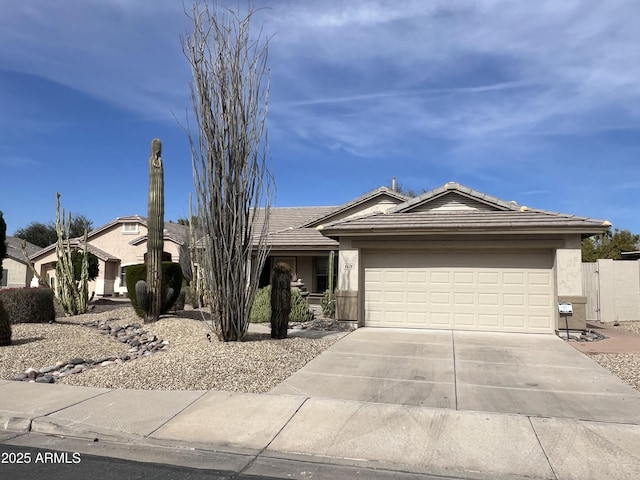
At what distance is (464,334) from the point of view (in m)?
12.6

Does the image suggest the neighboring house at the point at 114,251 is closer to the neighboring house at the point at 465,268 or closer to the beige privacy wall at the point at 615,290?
the neighboring house at the point at 465,268

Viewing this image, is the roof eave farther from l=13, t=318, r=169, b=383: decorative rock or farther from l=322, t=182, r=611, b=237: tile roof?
l=13, t=318, r=169, b=383: decorative rock

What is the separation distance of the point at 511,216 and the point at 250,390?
9.19 meters

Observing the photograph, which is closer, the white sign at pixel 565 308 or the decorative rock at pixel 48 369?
the decorative rock at pixel 48 369

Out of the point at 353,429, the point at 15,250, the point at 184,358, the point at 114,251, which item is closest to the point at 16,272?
the point at 15,250

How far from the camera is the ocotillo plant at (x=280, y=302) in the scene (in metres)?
10.8

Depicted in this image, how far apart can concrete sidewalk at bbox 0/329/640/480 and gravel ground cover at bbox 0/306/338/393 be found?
52 cm

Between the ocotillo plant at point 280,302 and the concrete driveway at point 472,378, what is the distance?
1.22 meters

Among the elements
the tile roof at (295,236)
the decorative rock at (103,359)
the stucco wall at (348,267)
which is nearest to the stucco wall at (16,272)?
the tile roof at (295,236)

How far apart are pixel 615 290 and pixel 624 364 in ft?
29.1

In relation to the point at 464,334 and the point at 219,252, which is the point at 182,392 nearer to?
the point at 219,252

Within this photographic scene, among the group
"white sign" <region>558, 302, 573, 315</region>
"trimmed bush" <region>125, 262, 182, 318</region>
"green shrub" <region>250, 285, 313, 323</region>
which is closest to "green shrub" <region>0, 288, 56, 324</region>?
"trimmed bush" <region>125, 262, 182, 318</region>

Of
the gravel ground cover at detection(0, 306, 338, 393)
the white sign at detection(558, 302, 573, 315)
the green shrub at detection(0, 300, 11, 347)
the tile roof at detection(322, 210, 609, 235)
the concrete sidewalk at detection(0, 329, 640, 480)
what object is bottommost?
the concrete sidewalk at detection(0, 329, 640, 480)

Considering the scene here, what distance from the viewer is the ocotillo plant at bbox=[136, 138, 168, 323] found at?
1378 cm
